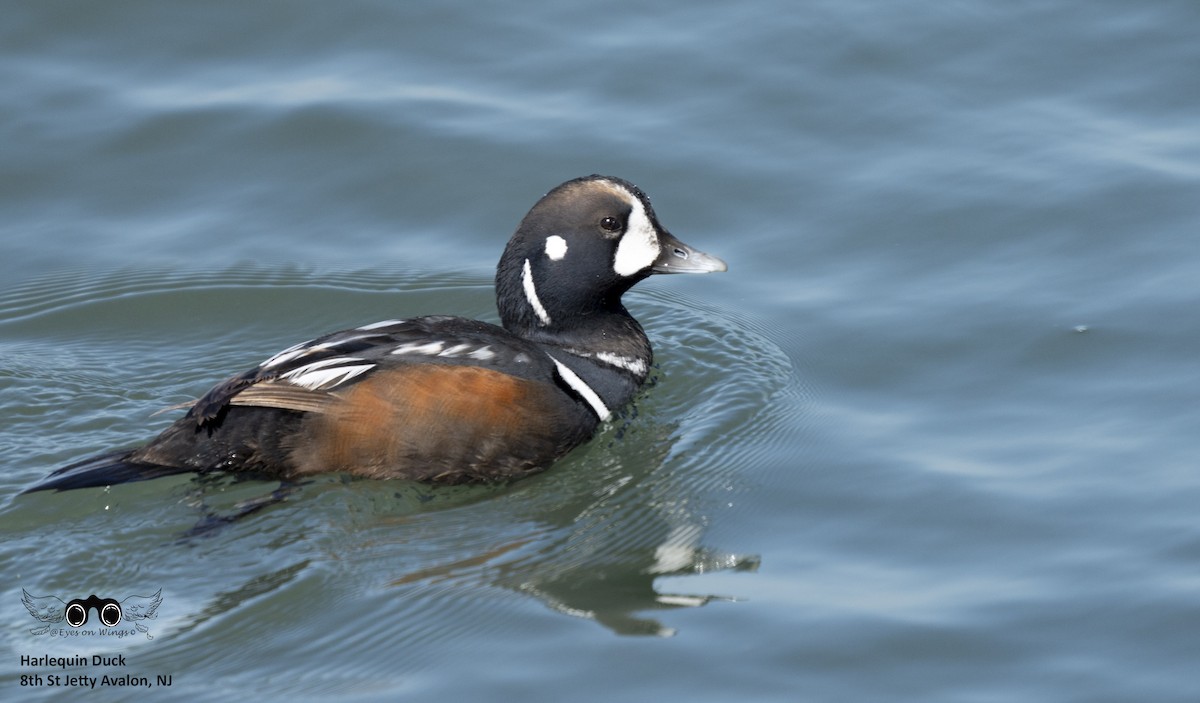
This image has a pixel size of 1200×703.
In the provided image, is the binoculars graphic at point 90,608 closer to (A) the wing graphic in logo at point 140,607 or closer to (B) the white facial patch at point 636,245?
(A) the wing graphic in logo at point 140,607

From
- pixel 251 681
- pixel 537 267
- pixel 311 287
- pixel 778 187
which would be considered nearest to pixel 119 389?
pixel 311 287

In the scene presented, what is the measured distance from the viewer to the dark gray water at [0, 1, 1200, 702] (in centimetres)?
659

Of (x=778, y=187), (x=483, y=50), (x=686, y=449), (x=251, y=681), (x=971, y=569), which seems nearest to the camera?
(x=251, y=681)

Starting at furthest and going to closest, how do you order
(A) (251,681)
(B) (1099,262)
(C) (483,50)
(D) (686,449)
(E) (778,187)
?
(C) (483,50)
(E) (778,187)
(B) (1099,262)
(D) (686,449)
(A) (251,681)

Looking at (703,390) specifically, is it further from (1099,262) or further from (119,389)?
(119,389)

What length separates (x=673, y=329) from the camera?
977 cm

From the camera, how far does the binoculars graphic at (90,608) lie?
6.73m

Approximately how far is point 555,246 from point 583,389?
784 millimetres

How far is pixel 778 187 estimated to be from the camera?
422 inches

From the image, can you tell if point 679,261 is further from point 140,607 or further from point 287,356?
point 140,607

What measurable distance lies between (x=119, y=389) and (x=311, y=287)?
1.51m

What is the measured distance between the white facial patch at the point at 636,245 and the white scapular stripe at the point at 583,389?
0.67 meters

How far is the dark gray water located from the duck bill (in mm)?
616

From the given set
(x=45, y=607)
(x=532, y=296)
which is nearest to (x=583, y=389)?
(x=532, y=296)
